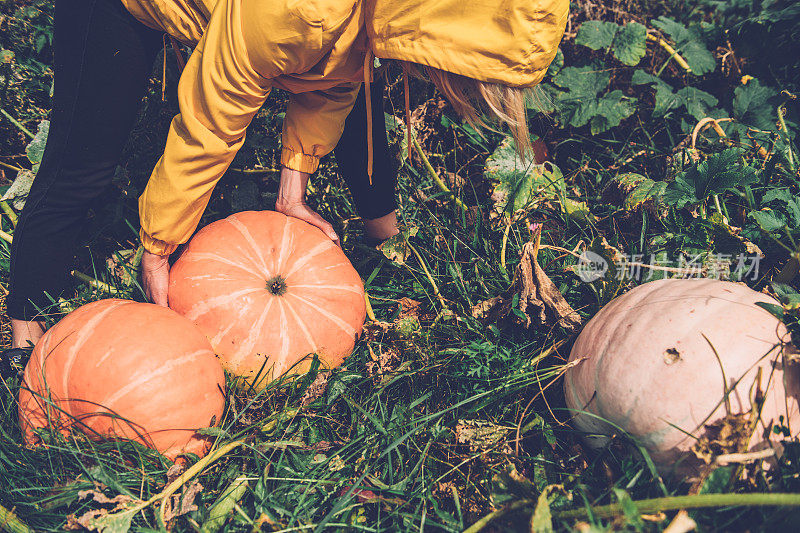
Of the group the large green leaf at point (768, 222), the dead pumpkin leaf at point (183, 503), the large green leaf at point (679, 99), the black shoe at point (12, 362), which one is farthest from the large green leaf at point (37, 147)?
the large green leaf at point (768, 222)

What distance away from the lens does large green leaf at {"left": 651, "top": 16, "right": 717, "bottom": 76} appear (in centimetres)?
277

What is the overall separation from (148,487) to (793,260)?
7.62 feet

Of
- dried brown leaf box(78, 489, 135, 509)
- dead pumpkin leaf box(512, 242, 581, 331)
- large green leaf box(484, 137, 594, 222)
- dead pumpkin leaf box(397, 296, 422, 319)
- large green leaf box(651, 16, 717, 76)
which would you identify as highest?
large green leaf box(651, 16, 717, 76)

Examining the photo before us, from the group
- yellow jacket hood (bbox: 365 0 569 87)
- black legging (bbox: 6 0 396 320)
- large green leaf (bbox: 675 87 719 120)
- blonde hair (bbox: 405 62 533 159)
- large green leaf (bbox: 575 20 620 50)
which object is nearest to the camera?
yellow jacket hood (bbox: 365 0 569 87)

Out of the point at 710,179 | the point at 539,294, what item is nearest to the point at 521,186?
the point at 539,294

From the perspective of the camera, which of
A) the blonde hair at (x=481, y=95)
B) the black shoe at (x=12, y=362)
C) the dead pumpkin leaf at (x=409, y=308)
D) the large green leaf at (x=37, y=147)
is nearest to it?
the blonde hair at (x=481, y=95)

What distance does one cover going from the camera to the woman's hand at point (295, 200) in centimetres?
211

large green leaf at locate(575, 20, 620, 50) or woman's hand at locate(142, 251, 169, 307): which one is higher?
large green leaf at locate(575, 20, 620, 50)

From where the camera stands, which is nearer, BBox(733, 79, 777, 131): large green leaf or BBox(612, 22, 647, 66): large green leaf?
BBox(733, 79, 777, 131): large green leaf

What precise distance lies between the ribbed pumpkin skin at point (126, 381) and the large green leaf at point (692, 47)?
281 cm

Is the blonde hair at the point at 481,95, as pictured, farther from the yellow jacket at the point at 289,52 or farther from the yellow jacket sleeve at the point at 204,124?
the yellow jacket sleeve at the point at 204,124

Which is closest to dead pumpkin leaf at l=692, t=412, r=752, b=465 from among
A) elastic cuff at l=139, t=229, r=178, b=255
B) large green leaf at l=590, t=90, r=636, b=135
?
large green leaf at l=590, t=90, r=636, b=135

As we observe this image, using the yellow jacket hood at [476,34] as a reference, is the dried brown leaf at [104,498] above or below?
below

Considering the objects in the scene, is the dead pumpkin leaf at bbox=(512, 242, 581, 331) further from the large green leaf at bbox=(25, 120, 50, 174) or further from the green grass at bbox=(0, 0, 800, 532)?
the large green leaf at bbox=(25, 120, 50, 174)
